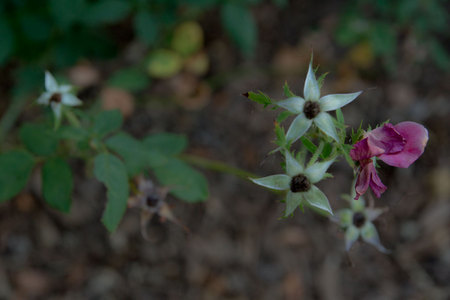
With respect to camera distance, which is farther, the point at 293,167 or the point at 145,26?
the point at 145,26

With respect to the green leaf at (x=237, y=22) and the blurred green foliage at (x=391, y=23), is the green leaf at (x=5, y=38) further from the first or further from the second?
the blurred green foliage at (x=391, y=23)

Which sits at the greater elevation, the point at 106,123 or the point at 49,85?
the point at 49,85

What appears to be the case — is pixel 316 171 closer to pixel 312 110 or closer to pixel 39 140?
pixel 312 110

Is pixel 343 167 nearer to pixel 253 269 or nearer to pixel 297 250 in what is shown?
pixel 297 250

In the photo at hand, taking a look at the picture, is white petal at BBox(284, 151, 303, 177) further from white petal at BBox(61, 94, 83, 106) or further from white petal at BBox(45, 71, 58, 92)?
white petal at BBox(45, 71, 58, 92)

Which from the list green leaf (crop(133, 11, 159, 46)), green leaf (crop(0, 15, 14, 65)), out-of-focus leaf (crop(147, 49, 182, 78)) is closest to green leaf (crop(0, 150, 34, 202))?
green leaf (crop(0, 15, 14, 65))

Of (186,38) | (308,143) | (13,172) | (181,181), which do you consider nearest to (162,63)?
(186,38)
